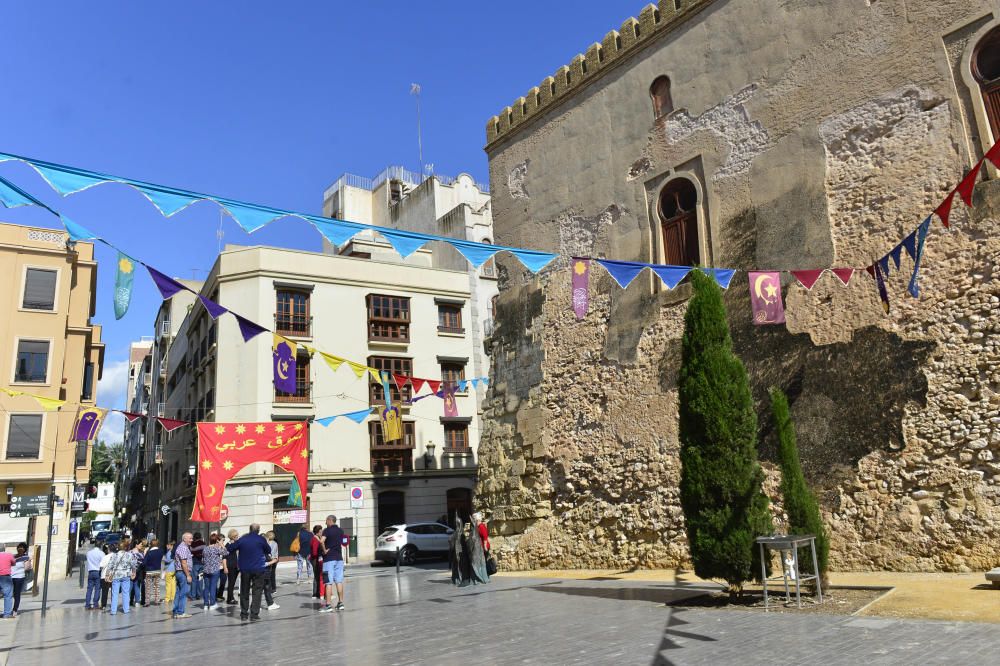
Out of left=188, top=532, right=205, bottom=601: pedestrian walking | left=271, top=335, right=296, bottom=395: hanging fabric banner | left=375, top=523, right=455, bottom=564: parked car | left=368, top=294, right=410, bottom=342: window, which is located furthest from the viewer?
left=368, top=294, right=410, bottom=342: window

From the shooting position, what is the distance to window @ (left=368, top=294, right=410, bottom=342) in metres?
28.7

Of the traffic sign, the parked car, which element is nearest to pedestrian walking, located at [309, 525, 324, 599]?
the traffic sign

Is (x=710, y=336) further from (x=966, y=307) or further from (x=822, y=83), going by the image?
(x=822, y=83)

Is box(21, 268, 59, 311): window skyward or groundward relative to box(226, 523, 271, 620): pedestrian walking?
skyward

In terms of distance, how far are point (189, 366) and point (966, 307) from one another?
31553 mm

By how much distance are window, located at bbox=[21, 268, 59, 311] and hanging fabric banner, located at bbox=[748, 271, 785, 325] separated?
25484 millimetres

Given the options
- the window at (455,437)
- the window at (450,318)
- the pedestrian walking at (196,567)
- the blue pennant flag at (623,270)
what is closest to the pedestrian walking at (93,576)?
the pedestrian walking at (196,567)

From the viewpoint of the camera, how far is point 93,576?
1462 centimetres

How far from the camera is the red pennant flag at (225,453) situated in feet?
55.3

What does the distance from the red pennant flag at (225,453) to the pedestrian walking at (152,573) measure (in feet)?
6.37

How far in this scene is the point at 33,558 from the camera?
20.3 m

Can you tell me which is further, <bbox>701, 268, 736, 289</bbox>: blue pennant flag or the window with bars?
the window with bars

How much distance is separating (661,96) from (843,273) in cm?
559

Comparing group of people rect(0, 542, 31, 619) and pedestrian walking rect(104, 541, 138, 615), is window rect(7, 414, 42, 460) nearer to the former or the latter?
group of people rect(0, 542, 31, 619)
